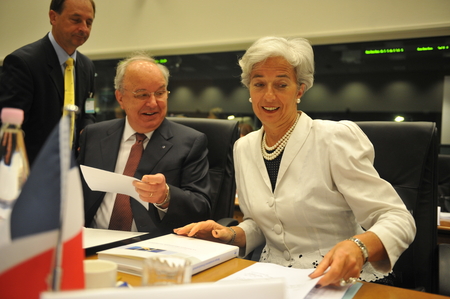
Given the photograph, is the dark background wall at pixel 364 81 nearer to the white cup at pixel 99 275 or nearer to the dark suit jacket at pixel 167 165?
the dark suit jacket at pixel 167 165

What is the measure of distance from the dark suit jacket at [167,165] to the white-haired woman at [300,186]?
22cm

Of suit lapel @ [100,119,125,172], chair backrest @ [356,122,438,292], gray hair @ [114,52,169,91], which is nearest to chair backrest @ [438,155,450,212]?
chair backrest @ [356,122,438,292]

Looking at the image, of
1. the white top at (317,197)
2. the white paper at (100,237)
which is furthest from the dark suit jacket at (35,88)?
the white top at (317,197)

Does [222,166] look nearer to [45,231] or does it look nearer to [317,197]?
[317,197]

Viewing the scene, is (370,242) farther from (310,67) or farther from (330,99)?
(330,99)

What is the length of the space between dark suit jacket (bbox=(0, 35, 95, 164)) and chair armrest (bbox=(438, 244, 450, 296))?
2229 millimetres

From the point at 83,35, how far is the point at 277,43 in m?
1.64

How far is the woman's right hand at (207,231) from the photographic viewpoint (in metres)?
1.28

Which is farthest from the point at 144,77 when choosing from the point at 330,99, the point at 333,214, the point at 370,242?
the point at 330,99

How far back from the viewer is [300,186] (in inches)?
56.3

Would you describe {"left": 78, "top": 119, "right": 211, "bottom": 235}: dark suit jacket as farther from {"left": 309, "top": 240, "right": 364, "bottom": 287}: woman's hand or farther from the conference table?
{"left": 309, "top": 240, "right": 364, "bottom": 287}: woman's hand

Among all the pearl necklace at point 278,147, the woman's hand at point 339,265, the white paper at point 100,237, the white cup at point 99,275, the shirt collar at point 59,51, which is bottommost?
the white paper at point 100,237

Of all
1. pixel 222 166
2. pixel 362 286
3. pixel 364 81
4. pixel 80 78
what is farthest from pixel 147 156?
pixel 364 81

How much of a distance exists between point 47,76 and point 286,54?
1735 millimetres
